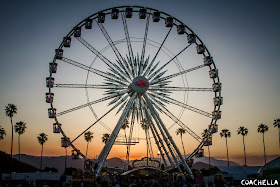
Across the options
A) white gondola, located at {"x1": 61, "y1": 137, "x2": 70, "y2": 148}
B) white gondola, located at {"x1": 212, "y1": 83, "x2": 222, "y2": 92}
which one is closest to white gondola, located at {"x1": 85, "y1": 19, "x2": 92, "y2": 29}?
white gondola, located at {"x1": 61, "y1": 137, "x2": 70, "y2": 148}

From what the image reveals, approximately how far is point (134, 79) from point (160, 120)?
16.8 ft

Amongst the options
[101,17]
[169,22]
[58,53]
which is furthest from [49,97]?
[169,22]

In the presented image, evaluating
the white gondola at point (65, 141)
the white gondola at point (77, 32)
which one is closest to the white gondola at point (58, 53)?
Answer: the white gondola at point (77, 32)

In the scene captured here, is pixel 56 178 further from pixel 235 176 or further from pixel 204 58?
pixel 235 176

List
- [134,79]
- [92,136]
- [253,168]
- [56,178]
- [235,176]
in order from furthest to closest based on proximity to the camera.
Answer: [92,136]
[253,168]
[235,176]
[56,178]
[134,79]

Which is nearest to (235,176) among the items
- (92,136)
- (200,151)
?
(200,151)

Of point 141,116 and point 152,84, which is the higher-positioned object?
point 152,84

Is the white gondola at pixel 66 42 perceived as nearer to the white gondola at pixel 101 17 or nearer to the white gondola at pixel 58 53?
the white gondola at pixel 58 53

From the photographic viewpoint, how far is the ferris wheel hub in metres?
31.1

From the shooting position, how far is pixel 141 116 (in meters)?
32.2

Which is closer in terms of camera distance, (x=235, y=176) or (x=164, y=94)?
(x=164, y=94)

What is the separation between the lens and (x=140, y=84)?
31188 millimetres

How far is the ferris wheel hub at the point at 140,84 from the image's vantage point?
102ft

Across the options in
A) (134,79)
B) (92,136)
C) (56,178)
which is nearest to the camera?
(134,79)
